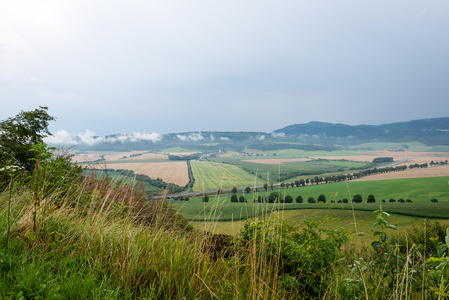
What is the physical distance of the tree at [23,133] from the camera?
13629 millimetres

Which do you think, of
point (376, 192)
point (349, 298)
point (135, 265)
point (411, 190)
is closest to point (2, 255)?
point (135, 265)

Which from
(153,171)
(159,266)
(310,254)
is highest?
(159,266)

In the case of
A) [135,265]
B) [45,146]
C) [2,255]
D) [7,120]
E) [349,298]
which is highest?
[7,120]

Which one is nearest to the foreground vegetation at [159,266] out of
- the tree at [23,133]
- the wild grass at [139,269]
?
the wild grass at [139,269]

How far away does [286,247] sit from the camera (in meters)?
3.76

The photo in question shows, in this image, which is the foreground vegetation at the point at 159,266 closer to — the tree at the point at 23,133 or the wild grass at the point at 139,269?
the wild grass at the point at 139,269

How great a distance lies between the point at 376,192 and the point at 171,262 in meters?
77.1

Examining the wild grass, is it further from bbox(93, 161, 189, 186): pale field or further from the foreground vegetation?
bbox(93, 161, 189, 186): pale field

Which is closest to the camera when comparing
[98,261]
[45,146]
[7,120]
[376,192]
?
[98,261]

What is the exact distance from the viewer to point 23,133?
1579 cm

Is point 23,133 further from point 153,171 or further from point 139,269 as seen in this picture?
point 139,269

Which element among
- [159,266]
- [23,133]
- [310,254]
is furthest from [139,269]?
[23,133]

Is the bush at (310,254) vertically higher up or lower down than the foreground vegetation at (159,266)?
lower down

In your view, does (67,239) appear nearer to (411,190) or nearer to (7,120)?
(7,120)
